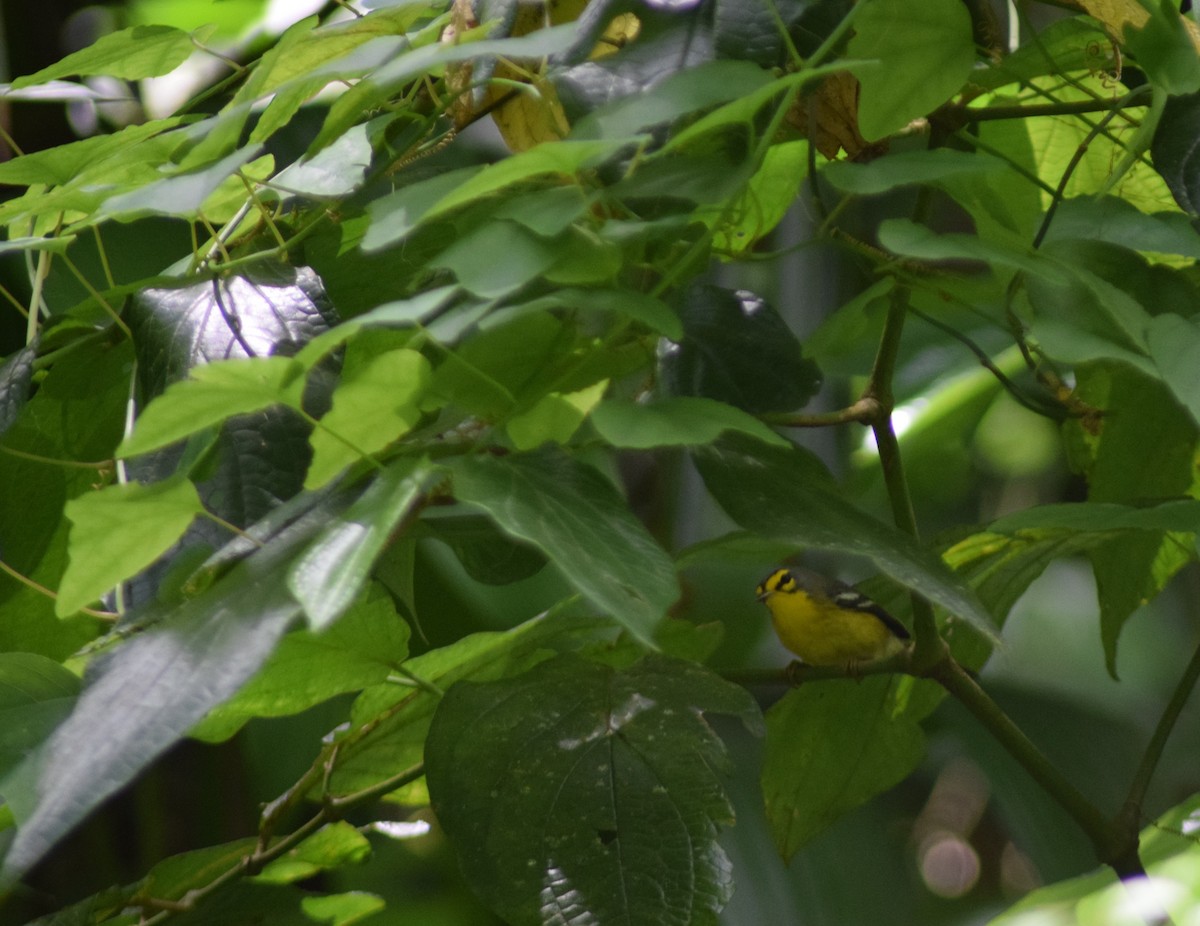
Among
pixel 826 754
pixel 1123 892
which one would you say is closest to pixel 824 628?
pixel 1123 892

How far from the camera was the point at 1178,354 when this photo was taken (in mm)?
316

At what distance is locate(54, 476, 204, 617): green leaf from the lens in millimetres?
286

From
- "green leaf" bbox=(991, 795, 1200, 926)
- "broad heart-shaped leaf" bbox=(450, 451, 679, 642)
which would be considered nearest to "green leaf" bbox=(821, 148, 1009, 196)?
"broad heart-shaped leaf" bbox=(450, 451, 679, 642)

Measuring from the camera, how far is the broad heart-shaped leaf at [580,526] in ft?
0.82

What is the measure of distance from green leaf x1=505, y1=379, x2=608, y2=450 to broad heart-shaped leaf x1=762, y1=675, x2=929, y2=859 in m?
0.26

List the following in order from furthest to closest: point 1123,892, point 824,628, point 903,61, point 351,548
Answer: point 824,628 < point 1123,892 < point 903,61 < point 351,548

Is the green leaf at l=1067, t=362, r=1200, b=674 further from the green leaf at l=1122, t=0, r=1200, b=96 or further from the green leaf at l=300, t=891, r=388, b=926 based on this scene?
the green leaf at l=300, t=891, r=388, b=926

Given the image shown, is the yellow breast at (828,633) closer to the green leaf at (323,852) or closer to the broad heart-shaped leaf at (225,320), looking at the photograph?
the green leaf at (323,852)

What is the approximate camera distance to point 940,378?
111 cm

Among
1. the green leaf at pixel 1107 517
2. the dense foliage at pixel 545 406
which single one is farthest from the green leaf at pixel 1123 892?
the green leaf at pixel 1107 517

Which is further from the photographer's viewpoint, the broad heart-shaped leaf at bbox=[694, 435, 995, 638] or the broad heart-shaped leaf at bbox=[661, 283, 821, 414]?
the broad heart-shaped leaf at bbox=[661, 283, 821, 414]

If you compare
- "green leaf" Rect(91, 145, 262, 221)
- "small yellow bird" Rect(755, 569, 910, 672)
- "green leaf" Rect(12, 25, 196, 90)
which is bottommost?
"small yellow bird" Rect(755, 569, 910, 672)

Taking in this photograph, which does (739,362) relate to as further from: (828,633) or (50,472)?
(828,633)

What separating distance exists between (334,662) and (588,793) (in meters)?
0.10
